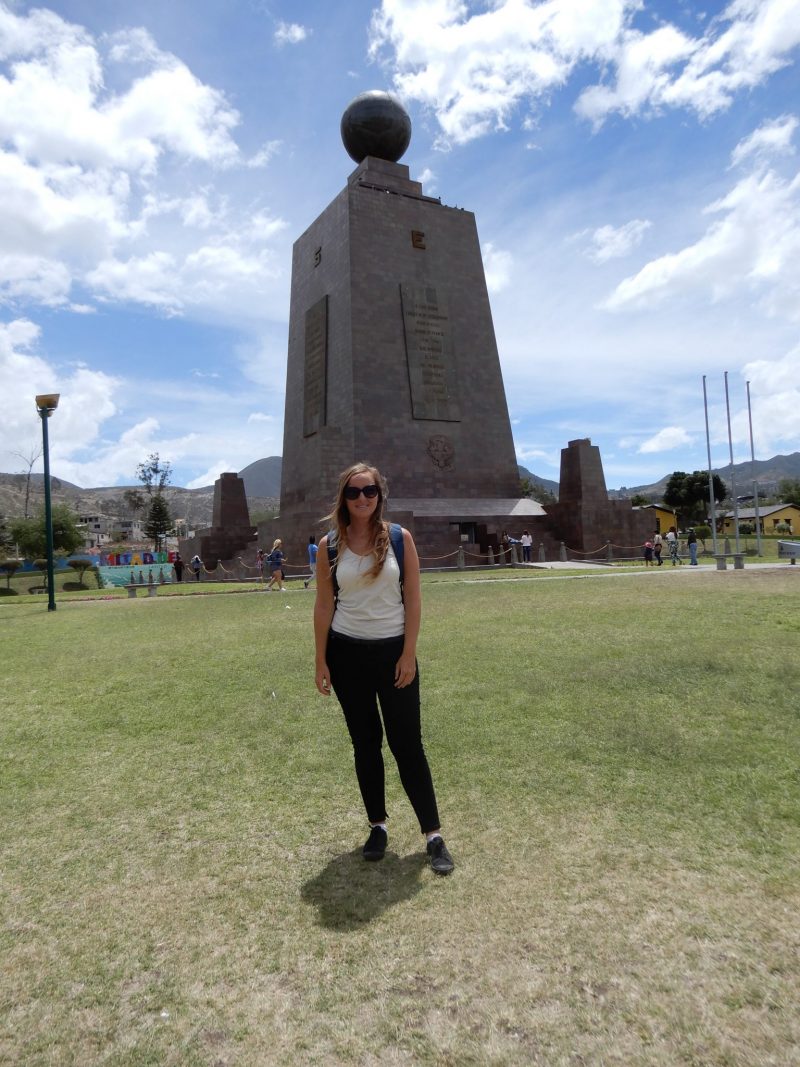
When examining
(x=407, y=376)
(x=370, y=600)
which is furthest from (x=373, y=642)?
(x=407, y=376)

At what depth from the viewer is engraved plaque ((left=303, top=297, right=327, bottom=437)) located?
26297 millimetres

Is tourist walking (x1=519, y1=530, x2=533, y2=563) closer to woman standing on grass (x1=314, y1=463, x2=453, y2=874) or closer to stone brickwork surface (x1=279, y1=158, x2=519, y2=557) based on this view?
stone brickwork surface (x1=279, y1=158, x2=519, y2=557)

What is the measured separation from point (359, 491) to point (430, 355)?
2383cm

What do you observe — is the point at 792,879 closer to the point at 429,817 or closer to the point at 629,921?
the point at 629,921

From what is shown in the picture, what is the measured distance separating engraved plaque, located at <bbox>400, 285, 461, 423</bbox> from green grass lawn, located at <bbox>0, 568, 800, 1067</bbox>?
20.4m

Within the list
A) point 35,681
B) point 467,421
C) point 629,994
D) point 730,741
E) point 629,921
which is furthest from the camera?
point 467,421

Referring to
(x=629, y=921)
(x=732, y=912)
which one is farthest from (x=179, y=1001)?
(x=732, y=912)

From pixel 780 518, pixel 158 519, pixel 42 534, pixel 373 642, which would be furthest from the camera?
pixel 158 519

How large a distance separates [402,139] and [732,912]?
30.2m

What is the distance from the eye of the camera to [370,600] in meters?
3.05

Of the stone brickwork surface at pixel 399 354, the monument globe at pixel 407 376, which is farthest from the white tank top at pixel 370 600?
the stone brickwork surface at pixel 399 354

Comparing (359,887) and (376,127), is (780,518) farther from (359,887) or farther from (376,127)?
(359,887)

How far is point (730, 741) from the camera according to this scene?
4.19 metres

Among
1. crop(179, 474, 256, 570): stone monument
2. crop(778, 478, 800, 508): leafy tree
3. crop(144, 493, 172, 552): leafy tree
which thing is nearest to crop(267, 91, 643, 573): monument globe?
crop(179, 474, 256, 570): stone monument
